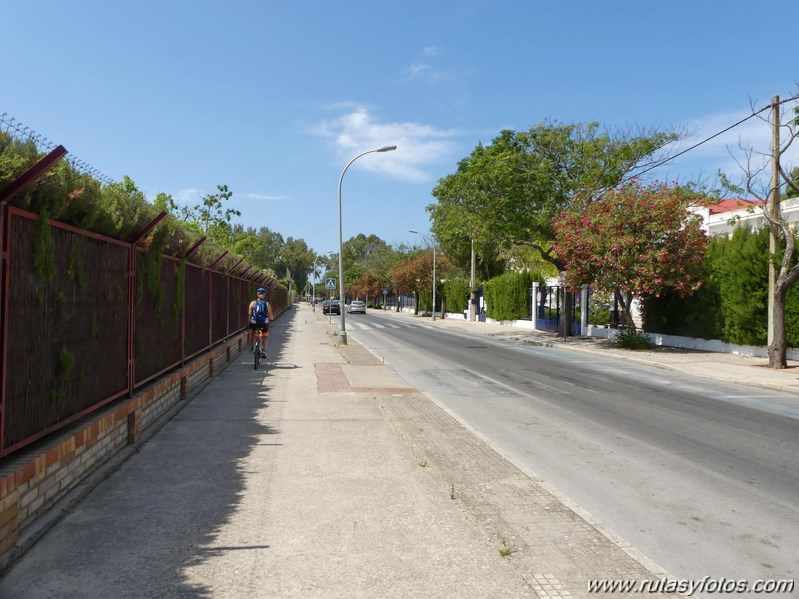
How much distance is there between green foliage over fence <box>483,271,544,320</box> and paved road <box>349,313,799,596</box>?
2274 cm

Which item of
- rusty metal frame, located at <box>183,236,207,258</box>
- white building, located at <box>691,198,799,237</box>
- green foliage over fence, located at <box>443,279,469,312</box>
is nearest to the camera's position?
rusty metal frame, located at <box>183,236,207,258</box>

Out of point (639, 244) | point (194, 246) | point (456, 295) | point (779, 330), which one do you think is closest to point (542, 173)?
point (639, 244)

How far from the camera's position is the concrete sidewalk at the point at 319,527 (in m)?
3.54

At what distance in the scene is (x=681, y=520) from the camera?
4.91 m

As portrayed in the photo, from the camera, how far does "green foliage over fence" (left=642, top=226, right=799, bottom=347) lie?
18.3 metres

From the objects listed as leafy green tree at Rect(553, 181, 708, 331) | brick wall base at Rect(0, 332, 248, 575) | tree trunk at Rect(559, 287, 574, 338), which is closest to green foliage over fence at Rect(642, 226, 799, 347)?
leafy green tree at Rect(553, 181, 708, 331)

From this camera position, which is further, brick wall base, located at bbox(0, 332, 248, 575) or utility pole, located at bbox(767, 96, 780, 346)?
utility pole, located at bbox(767, 96, 780, 346)

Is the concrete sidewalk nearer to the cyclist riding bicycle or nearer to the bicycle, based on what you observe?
the bicycle

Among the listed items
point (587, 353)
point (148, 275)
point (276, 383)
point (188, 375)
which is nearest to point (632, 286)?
point (587, 353)

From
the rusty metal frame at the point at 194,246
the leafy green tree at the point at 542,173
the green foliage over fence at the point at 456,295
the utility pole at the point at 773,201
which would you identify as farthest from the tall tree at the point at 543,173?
the green foliage over fence at the point at 456,295

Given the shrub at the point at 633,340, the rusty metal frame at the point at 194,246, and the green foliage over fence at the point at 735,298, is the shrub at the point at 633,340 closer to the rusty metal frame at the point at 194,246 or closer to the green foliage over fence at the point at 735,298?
the green foliage over fence at the point at 735,298

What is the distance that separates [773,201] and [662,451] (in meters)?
12.5

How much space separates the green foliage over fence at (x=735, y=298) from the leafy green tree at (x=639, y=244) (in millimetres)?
654

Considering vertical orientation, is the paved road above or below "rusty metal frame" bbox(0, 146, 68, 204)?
below
